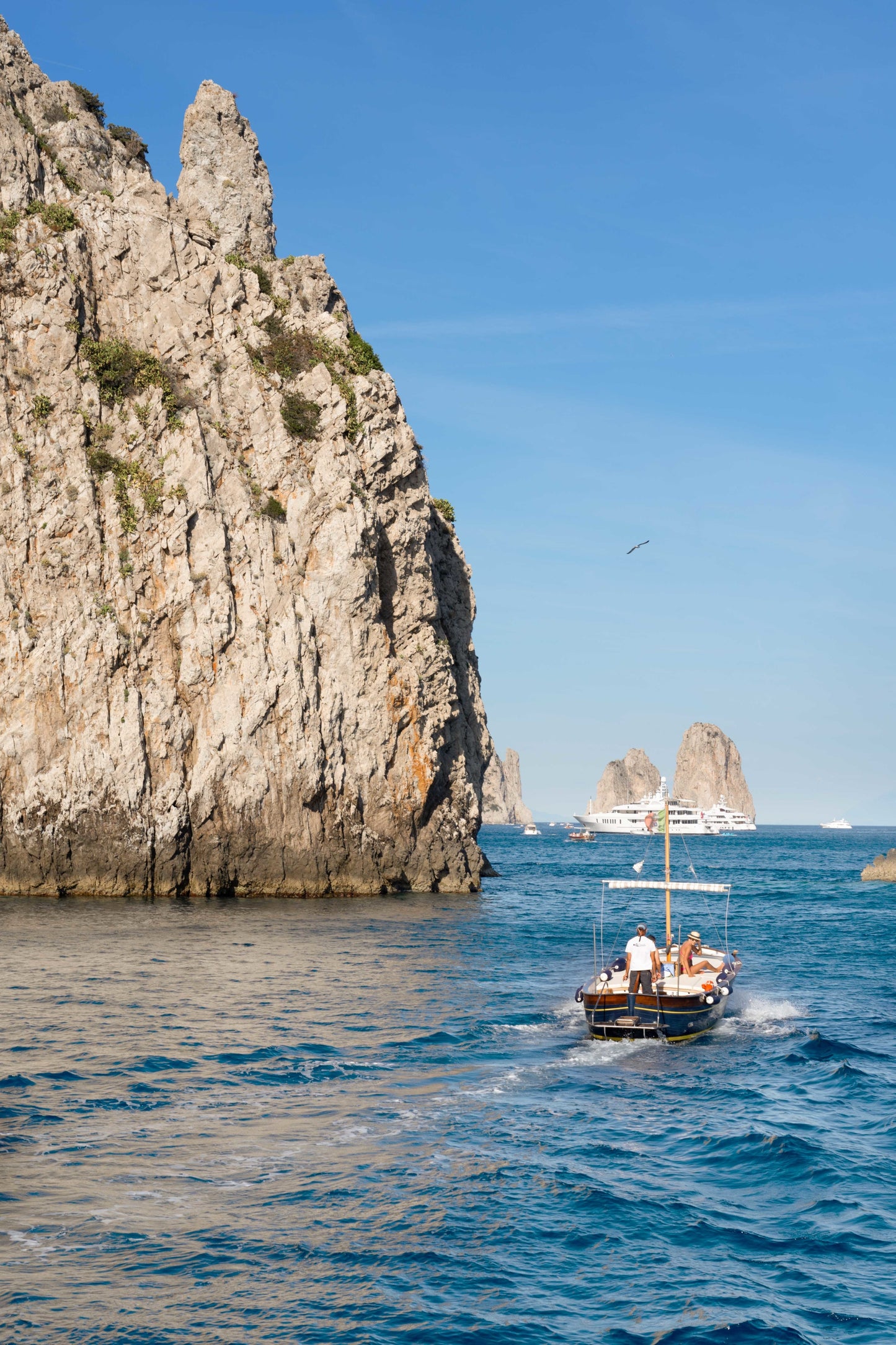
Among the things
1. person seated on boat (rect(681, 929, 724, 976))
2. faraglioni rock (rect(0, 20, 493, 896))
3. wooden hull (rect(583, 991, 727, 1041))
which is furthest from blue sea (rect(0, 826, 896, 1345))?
faraglioni rock (rect(0, 20, 493, 896))

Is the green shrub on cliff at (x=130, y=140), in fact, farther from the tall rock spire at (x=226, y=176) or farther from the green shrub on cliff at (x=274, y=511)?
the green shrub on cliff at (x=274, y=511)

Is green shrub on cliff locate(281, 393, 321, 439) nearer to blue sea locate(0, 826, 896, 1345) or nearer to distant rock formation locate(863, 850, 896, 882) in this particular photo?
blue sea locate(0, 826, 896, 1345)

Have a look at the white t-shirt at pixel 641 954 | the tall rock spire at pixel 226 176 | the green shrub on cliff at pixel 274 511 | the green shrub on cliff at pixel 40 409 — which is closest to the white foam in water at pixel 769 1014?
the white t-shirt at pixel 641 954

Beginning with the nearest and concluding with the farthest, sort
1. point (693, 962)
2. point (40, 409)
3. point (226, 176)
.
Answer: point (693, 962), point (40, 409), point (226, 176)

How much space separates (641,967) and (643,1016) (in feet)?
3.69

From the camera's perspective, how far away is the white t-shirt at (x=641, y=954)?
89.5 ft

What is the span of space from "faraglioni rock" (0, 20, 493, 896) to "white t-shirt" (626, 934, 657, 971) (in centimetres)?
2841

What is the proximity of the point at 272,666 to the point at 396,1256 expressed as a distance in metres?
42.0

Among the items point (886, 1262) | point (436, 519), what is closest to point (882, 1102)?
point (886, 1262)

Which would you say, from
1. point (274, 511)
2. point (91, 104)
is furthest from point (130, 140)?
point (274, 511)

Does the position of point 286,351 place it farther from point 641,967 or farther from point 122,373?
point 641,967

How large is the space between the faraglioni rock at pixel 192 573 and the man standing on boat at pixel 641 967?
28416 millimetres

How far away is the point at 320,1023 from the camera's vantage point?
87.3 ft

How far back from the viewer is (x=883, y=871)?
8775 centimetres
